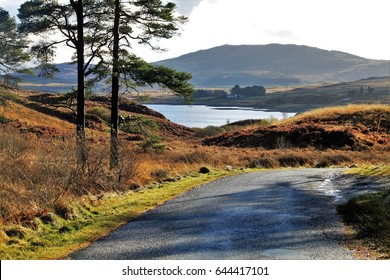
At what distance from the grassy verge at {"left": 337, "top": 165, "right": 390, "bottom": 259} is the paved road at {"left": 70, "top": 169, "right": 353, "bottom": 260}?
39cm

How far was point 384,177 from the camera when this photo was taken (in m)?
18.1

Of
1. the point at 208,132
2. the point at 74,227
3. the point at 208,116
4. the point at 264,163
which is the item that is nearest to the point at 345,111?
the point at 208,132

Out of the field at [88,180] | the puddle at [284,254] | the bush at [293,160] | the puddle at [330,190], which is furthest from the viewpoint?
the bush at [293,160]

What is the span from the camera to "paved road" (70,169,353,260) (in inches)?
335

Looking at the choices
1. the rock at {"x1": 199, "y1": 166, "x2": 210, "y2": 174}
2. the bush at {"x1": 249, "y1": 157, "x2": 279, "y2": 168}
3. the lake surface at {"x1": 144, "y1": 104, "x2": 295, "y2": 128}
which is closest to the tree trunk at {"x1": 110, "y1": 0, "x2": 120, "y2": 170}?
the rock at {"x1": 199, "y1": 166, "x2": 210, "y2": 174}

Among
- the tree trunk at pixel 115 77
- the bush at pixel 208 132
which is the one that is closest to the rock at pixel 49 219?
the tree trunk at pixel 115 77

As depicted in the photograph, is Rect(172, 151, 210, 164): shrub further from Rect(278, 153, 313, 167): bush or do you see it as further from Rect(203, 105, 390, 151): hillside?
Rect(203, 105, 390, 151): hillside

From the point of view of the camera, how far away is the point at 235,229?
10.4 metres

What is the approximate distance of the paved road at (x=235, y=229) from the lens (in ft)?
27.9

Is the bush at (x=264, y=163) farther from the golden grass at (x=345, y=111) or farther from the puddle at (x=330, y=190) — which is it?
the golden grass at (x=345, y=111)

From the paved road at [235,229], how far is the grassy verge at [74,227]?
418mm

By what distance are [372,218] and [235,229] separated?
3.06 meters

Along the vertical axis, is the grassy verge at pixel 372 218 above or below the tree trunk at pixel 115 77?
below

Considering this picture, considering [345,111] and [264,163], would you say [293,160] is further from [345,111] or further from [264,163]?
[345,111]
